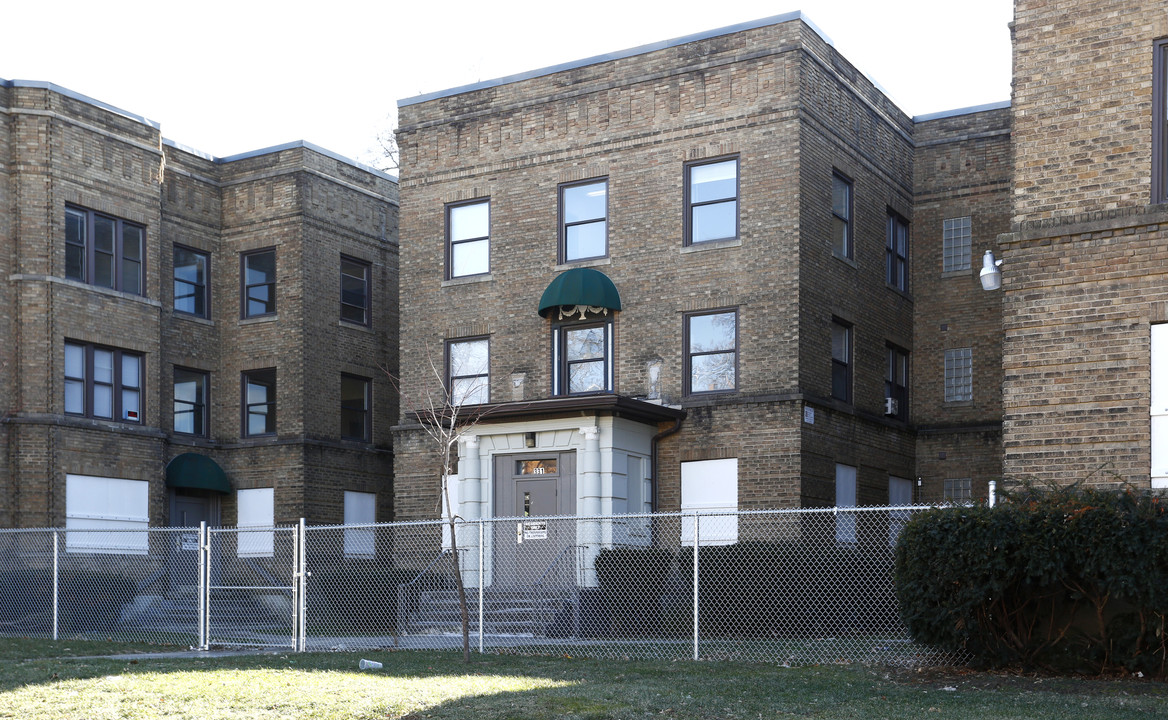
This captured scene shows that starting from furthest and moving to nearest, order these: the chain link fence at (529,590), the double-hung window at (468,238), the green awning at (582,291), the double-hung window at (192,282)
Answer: the double-hung window at (192,282) → the double-hung window at (468,238) → the green awning at (582,291) → the chain link fence at (529,590)

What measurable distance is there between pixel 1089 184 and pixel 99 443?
19.7 metres

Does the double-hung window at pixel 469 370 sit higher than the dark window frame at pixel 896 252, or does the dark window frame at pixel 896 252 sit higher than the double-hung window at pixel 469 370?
the dark window frame at pixel 896 252

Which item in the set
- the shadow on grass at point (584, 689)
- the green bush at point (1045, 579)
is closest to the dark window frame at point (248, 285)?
the shadow on grass at point (584, 689)

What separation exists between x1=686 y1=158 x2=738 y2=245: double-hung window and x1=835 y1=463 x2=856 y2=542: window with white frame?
477 cm

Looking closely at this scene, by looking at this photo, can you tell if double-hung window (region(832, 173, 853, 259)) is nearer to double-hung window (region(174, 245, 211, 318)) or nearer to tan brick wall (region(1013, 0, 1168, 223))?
tan brick wall (region(1013, 0, 1168, 223))

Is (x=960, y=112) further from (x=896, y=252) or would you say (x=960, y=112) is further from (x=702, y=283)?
(x=702, y=283)

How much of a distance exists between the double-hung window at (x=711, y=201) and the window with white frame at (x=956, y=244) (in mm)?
6296

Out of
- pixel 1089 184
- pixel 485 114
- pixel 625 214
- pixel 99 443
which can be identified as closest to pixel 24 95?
pixel 99 443

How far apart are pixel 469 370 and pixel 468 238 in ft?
8.57

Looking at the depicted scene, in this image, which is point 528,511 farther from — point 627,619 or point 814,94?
point 814,94

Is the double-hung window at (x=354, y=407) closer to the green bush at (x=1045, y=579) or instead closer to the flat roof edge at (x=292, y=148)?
the flat roof edge at (x=292, y=148)

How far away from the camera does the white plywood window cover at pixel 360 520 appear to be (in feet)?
95.5

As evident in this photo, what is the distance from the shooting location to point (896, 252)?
27438mm

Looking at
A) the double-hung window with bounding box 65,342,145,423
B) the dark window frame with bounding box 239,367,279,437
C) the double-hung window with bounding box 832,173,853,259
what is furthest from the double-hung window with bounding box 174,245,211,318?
the double-hung window with bounding box 832,173,853,259
